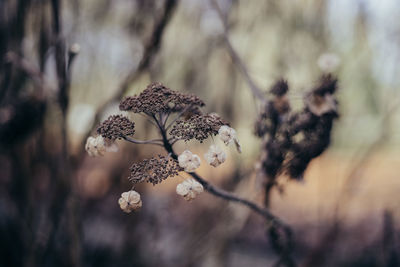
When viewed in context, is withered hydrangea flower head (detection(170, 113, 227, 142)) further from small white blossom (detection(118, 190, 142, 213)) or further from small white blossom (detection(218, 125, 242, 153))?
small white blossom (detection(118, 190, 142, 213))

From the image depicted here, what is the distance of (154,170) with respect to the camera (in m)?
0.64

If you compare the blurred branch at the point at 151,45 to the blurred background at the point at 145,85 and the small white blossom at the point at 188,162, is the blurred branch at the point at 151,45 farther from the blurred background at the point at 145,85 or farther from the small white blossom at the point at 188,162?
the small white blossom at the point at 188,162

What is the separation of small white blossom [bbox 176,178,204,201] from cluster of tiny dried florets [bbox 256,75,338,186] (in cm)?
40

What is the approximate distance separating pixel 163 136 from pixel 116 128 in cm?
10

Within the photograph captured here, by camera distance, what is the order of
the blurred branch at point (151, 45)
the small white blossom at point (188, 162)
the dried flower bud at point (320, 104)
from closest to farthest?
the small white blossom at point (188, 162)
the dried flower bud at point (320, 104)
the blurred branch at point (151, 45)

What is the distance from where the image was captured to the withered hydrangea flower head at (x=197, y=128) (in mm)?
652

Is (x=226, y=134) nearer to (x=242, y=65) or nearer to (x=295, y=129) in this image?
(x=295, y=129)

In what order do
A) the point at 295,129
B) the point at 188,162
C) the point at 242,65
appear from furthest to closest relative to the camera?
the point at 242,65, the point at 295,129, the point at 188,162

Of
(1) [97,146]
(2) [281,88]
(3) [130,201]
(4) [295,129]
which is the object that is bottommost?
(3) [130,201]

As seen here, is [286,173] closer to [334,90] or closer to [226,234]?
[334,90]

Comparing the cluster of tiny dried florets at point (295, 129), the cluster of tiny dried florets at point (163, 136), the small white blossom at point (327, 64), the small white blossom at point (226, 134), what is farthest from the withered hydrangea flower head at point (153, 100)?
the small white blossom at point (327, 64)

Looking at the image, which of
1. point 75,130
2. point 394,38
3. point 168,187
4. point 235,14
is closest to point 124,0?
point 235,14

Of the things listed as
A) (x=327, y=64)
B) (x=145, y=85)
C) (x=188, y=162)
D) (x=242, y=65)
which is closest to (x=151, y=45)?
(x=145, y=85)

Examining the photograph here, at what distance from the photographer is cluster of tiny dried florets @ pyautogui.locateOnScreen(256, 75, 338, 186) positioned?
0.96 m
